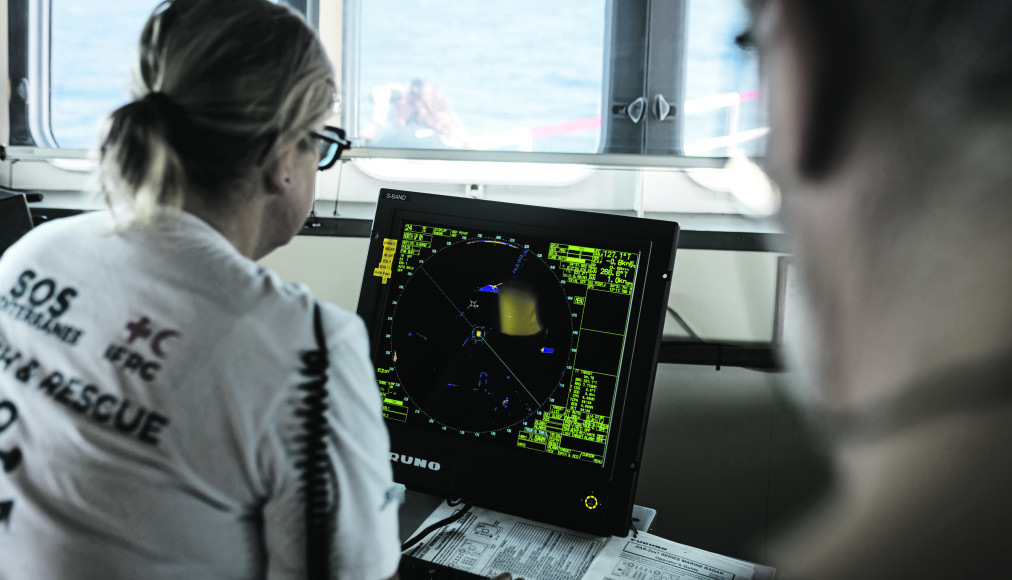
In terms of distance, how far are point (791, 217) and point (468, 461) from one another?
945mm

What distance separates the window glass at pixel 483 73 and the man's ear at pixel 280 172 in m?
1.07

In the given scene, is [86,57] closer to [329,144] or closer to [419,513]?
[329,144]

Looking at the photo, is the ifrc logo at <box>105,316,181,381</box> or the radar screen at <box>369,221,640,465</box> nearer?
the ifrc logo at <box>105,316,181,381</box>

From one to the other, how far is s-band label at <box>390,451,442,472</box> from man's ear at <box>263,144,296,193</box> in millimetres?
487

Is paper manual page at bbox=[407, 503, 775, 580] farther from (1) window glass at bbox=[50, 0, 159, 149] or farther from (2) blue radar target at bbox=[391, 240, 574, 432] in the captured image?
(1) window glass at bbox=[50, 0, 159, 149]

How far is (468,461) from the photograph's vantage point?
3.81ft

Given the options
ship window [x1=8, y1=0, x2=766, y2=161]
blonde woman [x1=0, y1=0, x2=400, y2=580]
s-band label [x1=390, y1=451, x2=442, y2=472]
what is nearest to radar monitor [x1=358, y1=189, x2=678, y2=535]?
s-band label [x1=390, y1=451, x2=442, y2=472]

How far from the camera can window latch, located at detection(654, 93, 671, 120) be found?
1860 mm

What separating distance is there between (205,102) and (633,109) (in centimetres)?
129

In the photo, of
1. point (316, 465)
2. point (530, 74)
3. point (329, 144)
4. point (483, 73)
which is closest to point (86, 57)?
point (483, 73)

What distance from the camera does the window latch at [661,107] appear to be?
1.86 m

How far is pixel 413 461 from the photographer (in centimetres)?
119

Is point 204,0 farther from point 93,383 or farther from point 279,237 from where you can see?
point 93,383

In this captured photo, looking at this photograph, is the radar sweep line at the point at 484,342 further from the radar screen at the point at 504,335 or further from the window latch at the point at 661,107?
the window latch at the point at 661,107
